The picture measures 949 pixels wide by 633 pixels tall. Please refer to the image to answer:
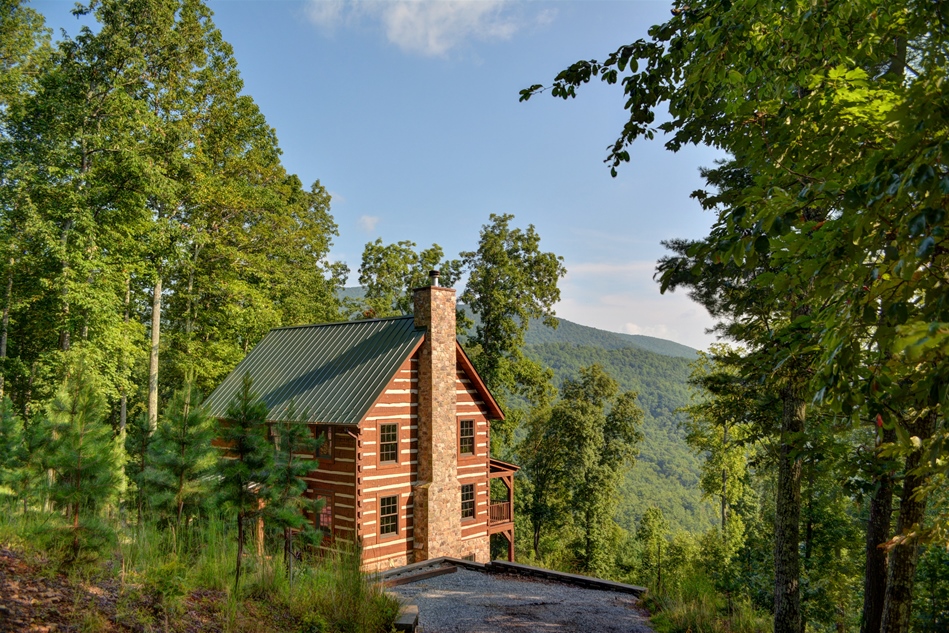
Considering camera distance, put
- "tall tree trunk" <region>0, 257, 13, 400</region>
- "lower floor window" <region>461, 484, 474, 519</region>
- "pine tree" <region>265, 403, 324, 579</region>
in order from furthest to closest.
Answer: "lower floor window" <region>461, 484, 474, 519</region> < "tall tree trunk" <region>0, 257, 13, 400</region> < "pine tree" <region>265, 403, 324, 579</region>

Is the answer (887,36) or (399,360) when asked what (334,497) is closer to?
(399,360)

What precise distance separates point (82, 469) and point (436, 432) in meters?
13.1

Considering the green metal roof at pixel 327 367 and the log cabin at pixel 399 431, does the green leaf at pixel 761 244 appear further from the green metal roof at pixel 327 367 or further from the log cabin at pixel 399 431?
the green metal roof at pixel 327 367

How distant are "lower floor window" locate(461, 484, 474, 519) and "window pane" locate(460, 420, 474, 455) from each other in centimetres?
125

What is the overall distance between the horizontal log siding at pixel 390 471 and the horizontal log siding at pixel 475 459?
2.09 metres

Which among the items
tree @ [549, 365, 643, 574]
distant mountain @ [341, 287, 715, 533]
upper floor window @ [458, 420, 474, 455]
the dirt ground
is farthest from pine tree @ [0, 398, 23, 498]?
distant mountain @ [341, 287, 715, 533]

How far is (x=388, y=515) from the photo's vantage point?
18141mm

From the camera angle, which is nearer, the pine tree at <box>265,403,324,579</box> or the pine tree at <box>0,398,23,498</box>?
the pine tree at <box>265,403,324,579</box>

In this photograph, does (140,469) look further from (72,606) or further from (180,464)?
(72,606)

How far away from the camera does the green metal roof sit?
18.3m

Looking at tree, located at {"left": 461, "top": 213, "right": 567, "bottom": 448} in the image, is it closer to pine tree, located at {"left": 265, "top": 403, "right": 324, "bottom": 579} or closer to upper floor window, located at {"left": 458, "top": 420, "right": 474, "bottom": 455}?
upper floor window, located at {"left": 458, "top": 420, "right": 474, "bottom": 455}

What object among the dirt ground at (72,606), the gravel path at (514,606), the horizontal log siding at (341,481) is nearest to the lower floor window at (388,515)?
the horizontal log siding at (341,481)

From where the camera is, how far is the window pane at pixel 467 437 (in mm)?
20938

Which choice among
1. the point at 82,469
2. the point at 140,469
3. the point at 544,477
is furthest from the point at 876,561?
the point at 544,477
